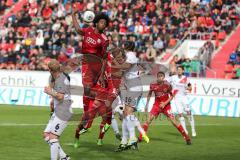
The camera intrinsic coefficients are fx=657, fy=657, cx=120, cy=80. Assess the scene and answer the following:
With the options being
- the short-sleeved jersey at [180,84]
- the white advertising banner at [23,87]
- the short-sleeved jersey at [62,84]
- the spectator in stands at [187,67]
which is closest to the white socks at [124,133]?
the short-sleeved jersey at [62,84]

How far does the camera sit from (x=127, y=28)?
3769 cm

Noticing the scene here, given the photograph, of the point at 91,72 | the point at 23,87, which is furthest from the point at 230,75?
the point at 91,72

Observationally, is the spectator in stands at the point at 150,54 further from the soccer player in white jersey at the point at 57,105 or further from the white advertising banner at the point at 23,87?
the soccer player in white jersey at the point at 57,105

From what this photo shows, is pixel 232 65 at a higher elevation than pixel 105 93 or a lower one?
lower

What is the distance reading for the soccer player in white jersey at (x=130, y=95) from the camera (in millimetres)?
15688

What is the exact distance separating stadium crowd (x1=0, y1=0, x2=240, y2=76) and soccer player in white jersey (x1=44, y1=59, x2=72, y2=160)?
64.6ft

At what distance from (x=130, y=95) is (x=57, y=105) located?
394cm

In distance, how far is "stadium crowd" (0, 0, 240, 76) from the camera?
3547 centimetres

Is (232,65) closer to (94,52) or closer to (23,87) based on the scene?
(23,87)

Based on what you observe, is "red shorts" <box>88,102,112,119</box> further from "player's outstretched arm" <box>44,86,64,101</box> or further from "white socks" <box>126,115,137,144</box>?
"player's outstretched arm" <box>44,86,64,101</box>

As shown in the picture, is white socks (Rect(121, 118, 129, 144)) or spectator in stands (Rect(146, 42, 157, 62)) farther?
spectator in stands (Rect(146, 42, 157, 62))

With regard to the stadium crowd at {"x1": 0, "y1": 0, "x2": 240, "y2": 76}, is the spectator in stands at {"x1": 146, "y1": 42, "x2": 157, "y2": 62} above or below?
below

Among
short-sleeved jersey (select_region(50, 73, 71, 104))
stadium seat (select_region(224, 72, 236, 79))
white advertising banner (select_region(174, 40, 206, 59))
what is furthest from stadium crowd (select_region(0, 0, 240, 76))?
short-sleeved jersey (select_region(50, 73, 71, 104))

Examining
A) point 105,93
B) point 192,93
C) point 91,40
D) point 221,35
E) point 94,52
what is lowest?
point 192,93
